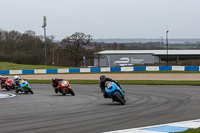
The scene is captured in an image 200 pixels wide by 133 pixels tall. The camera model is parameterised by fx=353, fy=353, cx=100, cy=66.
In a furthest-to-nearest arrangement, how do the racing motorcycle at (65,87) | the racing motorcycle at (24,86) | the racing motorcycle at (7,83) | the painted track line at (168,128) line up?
the racing motorcycle at (7,83), the racing motorcycle at (24,86), the racing motorcycle at (65,87), the painted track line at (168,128)

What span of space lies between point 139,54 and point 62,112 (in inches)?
2976

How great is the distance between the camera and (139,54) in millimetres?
85875

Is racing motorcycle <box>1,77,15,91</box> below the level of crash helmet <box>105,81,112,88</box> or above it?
below

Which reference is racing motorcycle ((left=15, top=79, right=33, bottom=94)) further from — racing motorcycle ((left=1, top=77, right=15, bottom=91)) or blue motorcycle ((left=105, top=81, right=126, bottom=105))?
blue motorcycle ((left=105, top=81, right=126, bottom=105))

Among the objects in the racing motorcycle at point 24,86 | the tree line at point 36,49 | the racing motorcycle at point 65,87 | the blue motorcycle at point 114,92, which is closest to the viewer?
the blue motorcycle at point 114,92

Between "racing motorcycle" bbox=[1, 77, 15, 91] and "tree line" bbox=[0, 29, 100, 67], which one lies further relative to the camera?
"tree line" bbox=[0, 29, 100, 67]

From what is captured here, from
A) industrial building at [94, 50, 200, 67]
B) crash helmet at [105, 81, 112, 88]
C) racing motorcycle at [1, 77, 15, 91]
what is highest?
industrial building at [94, 50, 200, 67]

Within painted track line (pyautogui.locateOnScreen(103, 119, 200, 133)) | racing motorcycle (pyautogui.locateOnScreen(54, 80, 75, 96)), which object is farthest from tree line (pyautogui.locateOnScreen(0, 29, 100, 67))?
painted track line (pyautogui.locateOnScreen(103, 119, 200, 133))

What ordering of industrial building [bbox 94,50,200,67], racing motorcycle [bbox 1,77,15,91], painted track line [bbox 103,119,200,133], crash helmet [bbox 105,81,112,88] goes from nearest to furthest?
1. painted track line [bbox 103,119,200,133]
2. crash helmet [bbox 105,81,112,88]
3. racing motorcycle [bbox 1,77,15,91]
4. industrial building [bbox 94,50,200,67]

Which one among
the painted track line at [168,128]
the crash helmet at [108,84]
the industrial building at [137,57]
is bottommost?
the painted track line at [168,128]

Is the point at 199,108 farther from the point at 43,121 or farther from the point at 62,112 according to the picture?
the point at 43,121

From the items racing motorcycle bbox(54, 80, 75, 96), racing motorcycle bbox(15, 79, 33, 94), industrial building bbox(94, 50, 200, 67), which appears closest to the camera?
racing motorcycle bbox(54, 80, 75, 96)

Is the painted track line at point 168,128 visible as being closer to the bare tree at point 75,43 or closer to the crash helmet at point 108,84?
the crash helmet at point 108,84

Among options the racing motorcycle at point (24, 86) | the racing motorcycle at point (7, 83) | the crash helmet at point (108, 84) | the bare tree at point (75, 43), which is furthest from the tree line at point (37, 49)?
the crash helmet at point (108, 84)
